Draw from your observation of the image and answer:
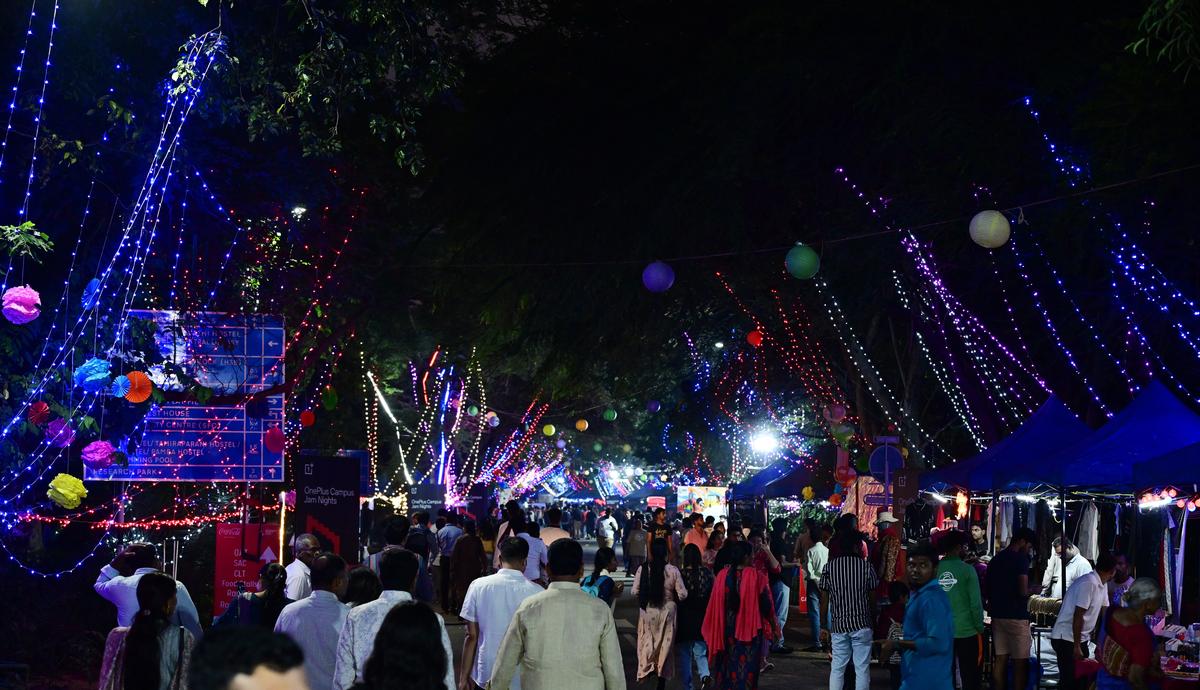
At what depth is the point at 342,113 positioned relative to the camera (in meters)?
13.5

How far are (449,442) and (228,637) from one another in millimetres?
42310

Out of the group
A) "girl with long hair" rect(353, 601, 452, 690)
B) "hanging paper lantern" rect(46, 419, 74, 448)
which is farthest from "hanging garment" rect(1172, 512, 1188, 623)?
"girl with long hair" rect(353, 601, 452, 690)

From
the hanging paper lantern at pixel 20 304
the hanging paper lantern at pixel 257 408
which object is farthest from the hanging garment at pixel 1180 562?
the hanging paper lantern at pixel 20 304

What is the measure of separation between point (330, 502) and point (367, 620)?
9.35 metres

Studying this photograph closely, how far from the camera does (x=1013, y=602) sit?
13000mm

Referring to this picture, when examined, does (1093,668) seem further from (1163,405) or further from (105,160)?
(105,160)

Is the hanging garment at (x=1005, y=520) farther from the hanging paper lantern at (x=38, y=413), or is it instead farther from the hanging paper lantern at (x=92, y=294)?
the hanging paper lantern at (x=38, y=413)

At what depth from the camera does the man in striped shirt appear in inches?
480

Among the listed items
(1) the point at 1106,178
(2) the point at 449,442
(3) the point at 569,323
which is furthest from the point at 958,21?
(2) the point at 449,442

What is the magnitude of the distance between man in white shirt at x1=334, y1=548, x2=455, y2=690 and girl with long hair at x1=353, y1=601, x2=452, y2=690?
75.5 inches

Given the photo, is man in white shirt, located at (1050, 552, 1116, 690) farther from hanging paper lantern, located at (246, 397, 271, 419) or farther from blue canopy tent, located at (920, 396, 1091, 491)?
hanging paper lantern, located at (246, 397, 271, 419)

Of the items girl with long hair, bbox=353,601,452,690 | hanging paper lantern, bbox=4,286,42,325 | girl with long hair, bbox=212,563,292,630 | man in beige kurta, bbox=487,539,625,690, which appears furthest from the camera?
hanging paper lantern, bbox=4,286,42,325

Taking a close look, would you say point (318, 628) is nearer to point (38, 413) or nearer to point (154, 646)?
point (154, 646)

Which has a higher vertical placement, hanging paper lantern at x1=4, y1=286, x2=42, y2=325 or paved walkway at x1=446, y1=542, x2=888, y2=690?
hanging paper lantern at x1=4, y1=286, x2=42, y2=325
